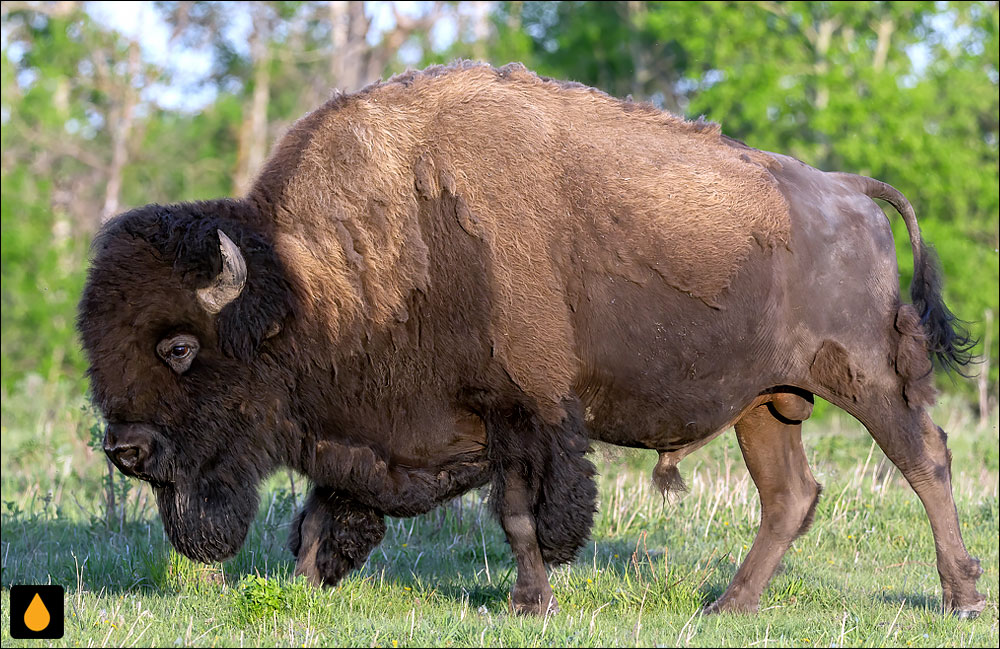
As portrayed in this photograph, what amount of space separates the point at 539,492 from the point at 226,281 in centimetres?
169

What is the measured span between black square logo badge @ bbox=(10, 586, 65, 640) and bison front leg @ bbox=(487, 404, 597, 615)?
6.30 feet

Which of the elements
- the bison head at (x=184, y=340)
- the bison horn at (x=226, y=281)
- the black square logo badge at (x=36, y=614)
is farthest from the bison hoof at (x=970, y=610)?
the black square logo badge at (x=36, y=614)

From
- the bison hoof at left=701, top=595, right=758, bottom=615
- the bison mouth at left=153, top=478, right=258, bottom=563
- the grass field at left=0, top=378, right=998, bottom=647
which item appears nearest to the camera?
the grass field at left=0, top=378, right=998, bottom=647

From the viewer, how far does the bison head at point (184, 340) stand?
4898 millimetres

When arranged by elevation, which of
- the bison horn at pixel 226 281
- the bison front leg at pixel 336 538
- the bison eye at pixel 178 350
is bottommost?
the bison front leg at pixel 336 538

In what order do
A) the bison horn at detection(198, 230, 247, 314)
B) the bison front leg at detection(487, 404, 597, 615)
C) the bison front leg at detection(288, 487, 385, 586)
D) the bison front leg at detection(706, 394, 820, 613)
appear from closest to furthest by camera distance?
the bison horn at detection(198, 230, 247, 314)
the bison front leg at detection(487, 404, 597, 615)
the bison front leg at detection(288, 487, 385, 586)
the bison front leg at detection(706, 394, 820, 613)

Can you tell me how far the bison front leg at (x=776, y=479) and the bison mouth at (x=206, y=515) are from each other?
2564 mm

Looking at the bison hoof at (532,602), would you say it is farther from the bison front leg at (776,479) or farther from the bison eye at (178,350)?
the bison eye at (178,350)

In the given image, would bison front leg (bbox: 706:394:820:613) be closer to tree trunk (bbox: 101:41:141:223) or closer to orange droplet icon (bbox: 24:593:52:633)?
orange droplet icon (bbox: 24:593:52:633)

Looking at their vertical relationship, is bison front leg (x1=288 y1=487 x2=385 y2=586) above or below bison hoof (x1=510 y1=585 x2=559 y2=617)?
above

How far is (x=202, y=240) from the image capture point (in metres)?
4.91

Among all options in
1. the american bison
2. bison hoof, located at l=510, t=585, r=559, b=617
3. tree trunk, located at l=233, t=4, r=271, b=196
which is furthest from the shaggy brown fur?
tree trunk, located at l=233, t=4, r=271, b=196

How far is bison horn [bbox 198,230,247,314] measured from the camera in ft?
15.7

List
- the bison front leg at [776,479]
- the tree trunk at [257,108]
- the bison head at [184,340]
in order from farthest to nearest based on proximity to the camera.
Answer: the tree trunk at [257,108], the bison front leg at [776,479], the bison head at [184,340]
